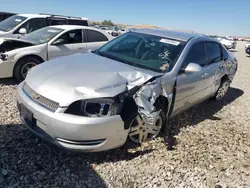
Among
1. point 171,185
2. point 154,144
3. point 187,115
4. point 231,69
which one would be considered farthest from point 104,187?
point 231,69

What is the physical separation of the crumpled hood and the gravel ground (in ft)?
2.58

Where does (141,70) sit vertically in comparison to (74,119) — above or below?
above

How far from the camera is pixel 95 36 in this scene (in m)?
7.13

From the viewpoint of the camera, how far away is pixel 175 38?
409 cm

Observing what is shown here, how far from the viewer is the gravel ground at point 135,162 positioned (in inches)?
106

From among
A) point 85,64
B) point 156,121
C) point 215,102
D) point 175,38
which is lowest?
point 215,102

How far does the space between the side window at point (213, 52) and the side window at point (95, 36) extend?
3444 millimetres

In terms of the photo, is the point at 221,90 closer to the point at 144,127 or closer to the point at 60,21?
the point at 144,127

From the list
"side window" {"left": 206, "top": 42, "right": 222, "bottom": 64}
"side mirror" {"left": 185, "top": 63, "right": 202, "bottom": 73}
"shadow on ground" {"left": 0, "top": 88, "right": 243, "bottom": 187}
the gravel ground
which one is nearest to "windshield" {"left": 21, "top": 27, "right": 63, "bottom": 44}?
the gravel ground

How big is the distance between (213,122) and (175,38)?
1.75 meters

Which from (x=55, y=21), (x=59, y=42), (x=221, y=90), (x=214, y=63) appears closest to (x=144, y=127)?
(x=214, y=63)

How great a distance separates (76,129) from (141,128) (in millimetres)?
980

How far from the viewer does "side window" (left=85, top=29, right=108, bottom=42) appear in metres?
→ 6.97

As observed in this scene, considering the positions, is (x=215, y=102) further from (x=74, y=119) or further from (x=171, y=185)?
(x=74, y=119)
